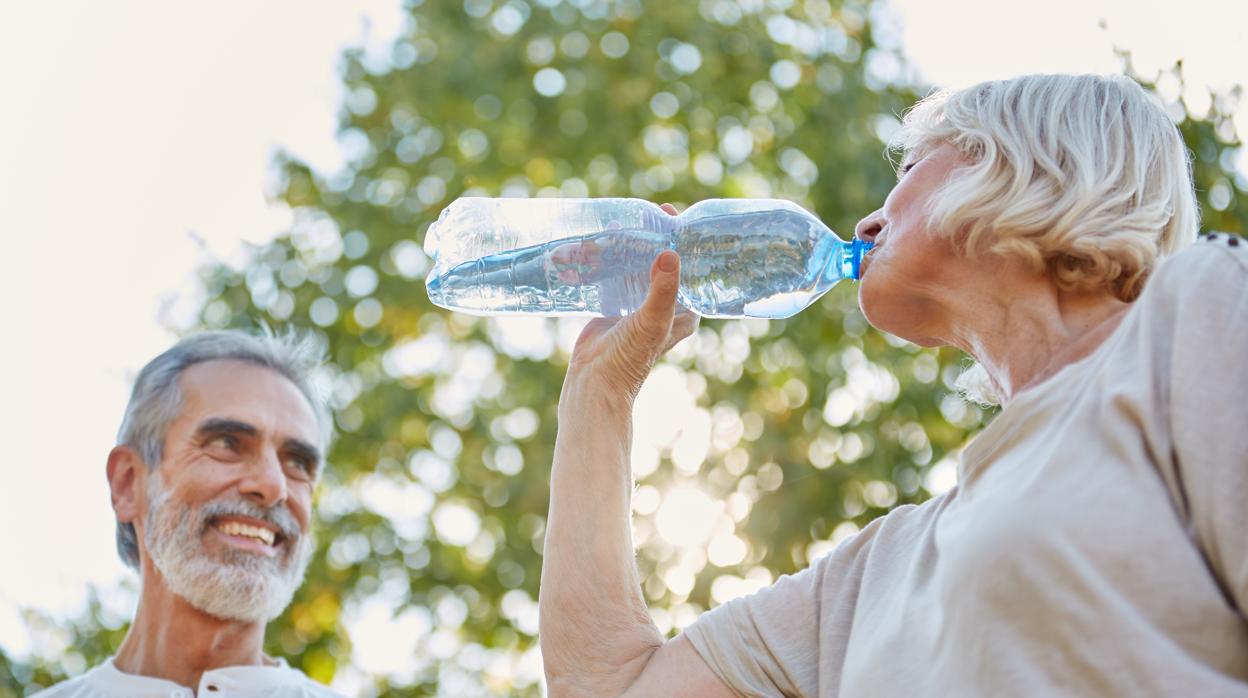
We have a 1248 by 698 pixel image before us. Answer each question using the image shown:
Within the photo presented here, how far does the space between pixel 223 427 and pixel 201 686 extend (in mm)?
682

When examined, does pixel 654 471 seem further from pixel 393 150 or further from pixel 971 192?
pixel 971 192

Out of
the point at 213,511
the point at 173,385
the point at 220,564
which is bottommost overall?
the point at 220,564

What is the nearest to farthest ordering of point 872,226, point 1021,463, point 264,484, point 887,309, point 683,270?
point 1021,463
point 887,309
point 872,226
point 683,270
point 264,484

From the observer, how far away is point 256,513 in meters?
3.72

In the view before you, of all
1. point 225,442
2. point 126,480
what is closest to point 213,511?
point 225,442

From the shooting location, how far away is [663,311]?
2385 mm

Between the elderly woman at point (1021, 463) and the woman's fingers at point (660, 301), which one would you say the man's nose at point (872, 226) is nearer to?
the elderly woman at point (1021, 463)

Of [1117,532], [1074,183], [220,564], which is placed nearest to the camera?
[1117,532]

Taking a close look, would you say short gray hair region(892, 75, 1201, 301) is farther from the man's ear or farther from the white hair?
the man's ear

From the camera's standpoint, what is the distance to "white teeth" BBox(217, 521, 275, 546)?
3.70 meters

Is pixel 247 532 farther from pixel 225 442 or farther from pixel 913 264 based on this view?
pixel 913 264

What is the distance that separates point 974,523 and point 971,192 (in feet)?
1.81

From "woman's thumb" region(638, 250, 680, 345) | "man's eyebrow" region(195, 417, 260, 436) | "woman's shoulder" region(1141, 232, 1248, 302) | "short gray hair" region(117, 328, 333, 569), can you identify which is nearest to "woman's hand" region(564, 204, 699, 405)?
"woman's thumb" region(638, 250, 680, 345)

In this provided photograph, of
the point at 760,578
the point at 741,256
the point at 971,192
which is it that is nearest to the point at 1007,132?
the point at 971,192
